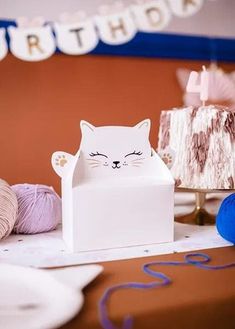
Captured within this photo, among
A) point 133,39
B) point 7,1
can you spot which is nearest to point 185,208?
point 133,39

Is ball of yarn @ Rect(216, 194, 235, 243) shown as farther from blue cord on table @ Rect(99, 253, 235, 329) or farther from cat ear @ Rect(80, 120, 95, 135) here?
cat ear @ Rect(80, 120, 95, 135)

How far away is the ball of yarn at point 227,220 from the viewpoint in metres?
0.60

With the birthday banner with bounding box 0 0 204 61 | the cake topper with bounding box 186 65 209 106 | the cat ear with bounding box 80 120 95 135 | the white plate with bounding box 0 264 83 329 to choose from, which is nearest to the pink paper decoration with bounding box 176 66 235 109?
the birthday banner with bounding box 0 0 204 61

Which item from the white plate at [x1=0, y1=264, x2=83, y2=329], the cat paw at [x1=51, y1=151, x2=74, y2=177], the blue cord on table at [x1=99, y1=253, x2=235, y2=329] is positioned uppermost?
the cat paw at [x1=51, y1=151, x2=74, y2=177]

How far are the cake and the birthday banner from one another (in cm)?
41

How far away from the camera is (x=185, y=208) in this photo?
2.92 feet

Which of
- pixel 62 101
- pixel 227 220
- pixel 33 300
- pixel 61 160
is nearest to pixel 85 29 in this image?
pixel 62 101

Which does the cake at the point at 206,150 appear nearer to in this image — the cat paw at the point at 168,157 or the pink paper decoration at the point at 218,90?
the cat paw at the point at 168,157

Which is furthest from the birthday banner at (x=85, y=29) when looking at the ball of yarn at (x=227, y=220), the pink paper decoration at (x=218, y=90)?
the ball of yarn at (x=227, y=220)

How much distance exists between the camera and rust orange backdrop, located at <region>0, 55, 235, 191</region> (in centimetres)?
97

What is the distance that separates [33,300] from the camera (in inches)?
16.1

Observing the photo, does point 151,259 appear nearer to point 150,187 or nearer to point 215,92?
point 150,187

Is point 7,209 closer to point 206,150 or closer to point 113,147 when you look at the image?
point 113,147

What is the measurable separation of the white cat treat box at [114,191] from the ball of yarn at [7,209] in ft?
0.27
